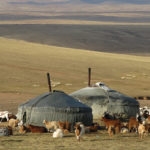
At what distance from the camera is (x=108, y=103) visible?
2578 centimetres

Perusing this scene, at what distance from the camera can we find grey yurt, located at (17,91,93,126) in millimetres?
21578

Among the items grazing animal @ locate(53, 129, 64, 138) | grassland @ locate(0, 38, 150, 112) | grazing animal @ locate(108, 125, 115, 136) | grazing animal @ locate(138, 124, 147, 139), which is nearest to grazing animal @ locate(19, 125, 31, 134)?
grazing animal @ locate(53, 129, 64, 138)

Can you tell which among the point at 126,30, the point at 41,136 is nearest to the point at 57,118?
the point at 41,136

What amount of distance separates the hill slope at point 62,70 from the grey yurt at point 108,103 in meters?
13.6

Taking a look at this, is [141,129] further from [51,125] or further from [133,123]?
[51,125]

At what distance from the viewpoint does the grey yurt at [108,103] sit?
84.5ft

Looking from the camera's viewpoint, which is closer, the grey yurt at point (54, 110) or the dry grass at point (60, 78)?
the dry grass at point (60, 78)

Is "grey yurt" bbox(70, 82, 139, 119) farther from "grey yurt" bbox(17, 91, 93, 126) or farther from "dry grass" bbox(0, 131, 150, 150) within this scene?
"dry grass" bbox(0, 131, 150, 150)

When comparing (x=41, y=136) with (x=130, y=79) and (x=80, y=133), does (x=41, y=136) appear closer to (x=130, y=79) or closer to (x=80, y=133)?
(x=80, y=133)

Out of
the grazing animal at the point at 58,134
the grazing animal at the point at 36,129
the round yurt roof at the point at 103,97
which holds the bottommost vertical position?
the grazing animal at the point at 58,134

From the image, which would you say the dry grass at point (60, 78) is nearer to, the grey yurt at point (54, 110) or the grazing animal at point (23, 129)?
the grazing animal at point (23, 129)

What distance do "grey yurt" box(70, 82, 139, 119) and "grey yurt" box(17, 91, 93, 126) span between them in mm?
3639

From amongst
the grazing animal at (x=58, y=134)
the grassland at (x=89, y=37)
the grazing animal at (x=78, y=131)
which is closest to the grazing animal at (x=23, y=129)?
the grazing animal at (x=58, y=134)

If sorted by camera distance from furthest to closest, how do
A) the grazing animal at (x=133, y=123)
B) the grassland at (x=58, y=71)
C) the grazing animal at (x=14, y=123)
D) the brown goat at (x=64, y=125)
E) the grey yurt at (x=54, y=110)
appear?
the grassland at (x=58, y=71) < the grazing animal at (x=14, y=123) < the grey yurt at (x=54, y=110) < the grazing animal at (x=133, y=123) < the brown goat at (x=64, y=125)
